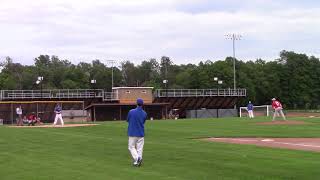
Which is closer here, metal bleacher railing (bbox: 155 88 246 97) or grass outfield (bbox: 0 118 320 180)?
grass outfield (bbox: 0 118 320 180)

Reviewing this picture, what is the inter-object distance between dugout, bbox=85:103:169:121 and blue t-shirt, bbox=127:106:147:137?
67.7m

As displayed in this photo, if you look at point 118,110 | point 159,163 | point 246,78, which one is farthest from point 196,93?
point 159,163

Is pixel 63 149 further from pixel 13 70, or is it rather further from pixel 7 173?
pixel 13 70

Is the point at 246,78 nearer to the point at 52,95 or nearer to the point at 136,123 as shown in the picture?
the point at 52,95

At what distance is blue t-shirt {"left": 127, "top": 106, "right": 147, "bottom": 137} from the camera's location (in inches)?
609

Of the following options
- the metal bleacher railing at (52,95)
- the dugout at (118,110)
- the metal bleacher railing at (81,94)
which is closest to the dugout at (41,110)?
the dugout at (118,110)

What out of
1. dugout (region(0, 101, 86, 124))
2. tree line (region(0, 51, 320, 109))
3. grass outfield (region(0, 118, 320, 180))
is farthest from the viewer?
tree line (region(0, 51, 320, 109))

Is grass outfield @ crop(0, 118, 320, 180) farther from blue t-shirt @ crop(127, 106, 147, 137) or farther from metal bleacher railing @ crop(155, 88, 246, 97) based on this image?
metal bleacher railing @ crop(155, 88, 246, 97)

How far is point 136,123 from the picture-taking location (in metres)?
15.5

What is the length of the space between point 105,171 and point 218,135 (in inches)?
612

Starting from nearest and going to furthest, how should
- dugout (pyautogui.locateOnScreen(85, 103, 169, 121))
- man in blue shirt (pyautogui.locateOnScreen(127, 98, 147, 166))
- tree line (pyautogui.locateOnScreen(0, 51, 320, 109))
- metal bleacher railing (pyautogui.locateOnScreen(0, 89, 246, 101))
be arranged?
man in blue shirt (pyautogui.locateOnScreen(127, 98, 147, 166))
dugout (pyautogui.locateOnScreen(85, 103, 169, 121))
metal bleacher railing (pyautogui.locateOnScreen(0, 89, 246, 101))
tree line (pyautogui.locateOnScreen(0, 51, 320, 109))

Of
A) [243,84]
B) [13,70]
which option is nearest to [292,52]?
[243,84]

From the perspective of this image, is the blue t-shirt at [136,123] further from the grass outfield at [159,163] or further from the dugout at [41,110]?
the dugout at [41,110]

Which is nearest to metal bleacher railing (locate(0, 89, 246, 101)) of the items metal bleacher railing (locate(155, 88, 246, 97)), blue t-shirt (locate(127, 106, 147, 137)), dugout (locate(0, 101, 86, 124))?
metal bleacher railing (locate(155, 88, 246, 97))
